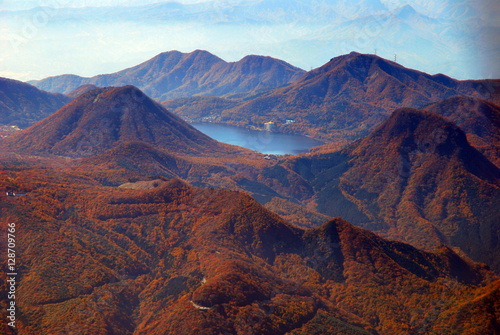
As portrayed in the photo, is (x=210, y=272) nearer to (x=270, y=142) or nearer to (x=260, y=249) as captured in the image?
(x=260, y=249)

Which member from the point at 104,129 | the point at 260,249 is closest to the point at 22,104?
the point at 104,129

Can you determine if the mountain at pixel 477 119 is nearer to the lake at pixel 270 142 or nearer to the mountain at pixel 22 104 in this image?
the lake at pixel 270 142

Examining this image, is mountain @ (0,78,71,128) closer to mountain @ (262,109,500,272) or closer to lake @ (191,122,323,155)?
lake @ (191,122,323,155)

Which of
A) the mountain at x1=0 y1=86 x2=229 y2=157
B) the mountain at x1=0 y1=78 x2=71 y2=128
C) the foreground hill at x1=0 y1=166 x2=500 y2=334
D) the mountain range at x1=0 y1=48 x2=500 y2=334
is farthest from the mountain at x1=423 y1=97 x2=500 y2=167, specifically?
the mountain at x1=0 y1=78 x2=71 y2=128

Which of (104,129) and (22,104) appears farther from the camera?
(22,104)

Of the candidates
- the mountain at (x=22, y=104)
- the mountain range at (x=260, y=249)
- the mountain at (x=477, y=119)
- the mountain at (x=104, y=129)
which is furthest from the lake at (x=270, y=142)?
the mountain at (x=22, y=104)

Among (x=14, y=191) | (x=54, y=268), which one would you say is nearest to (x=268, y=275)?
(x=54, y=268)
